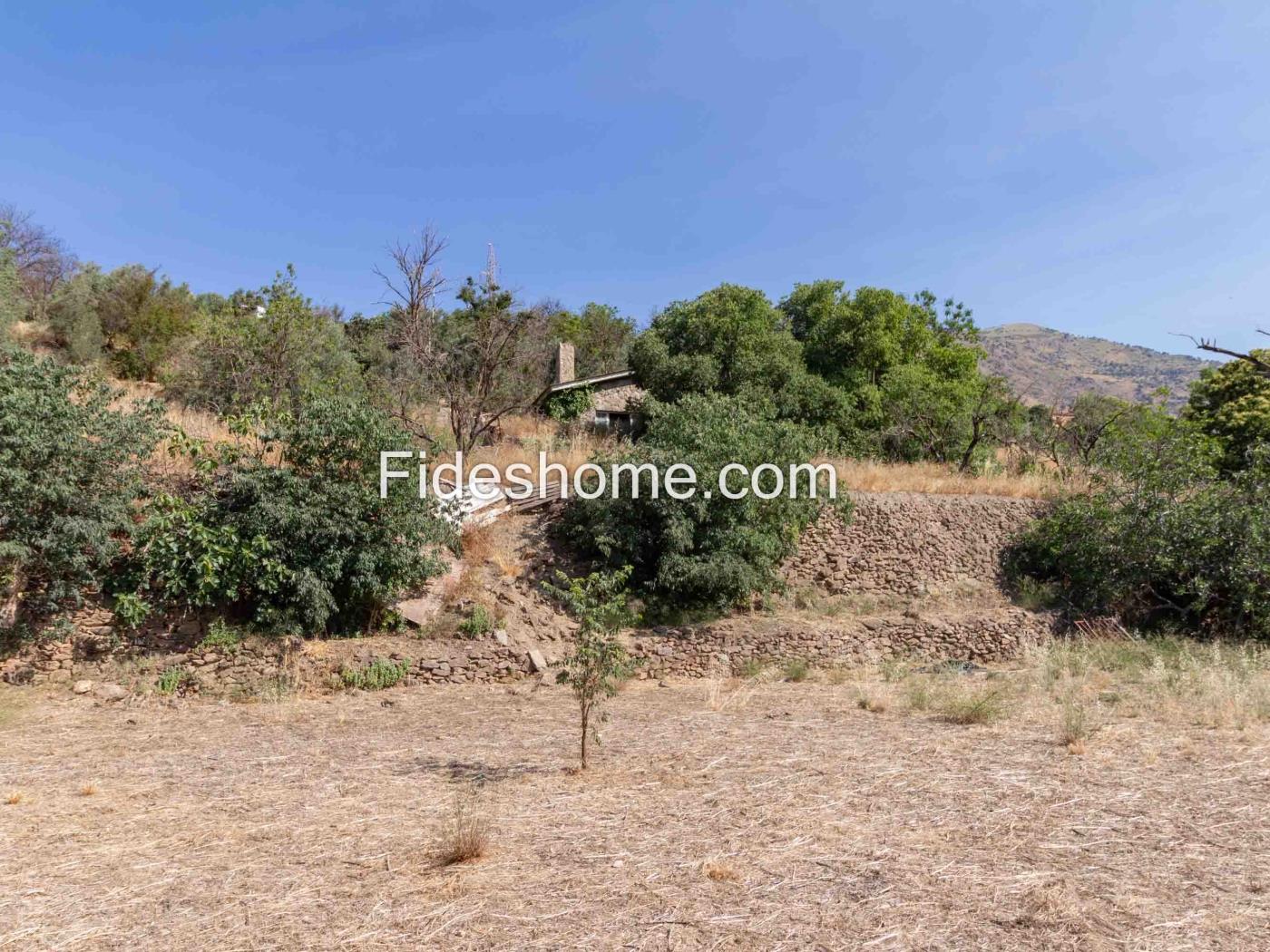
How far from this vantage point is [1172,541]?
1324 cm

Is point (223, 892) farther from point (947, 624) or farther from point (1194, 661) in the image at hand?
point (947, 624)

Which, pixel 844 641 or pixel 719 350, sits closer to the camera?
pixel 844 641

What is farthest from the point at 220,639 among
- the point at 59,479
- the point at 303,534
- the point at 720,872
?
the point at 720,872

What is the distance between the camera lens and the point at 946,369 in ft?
80.1

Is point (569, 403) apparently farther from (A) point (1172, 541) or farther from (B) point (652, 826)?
(B) point (652, 826)

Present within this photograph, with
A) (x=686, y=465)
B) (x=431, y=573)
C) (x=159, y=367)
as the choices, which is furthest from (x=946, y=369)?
(x=159, y=367)

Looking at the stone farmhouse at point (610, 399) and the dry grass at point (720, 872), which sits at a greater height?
the stone farmhouse at point (610, 399)

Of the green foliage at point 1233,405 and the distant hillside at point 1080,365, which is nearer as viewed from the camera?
the green foliage at point 1233,405

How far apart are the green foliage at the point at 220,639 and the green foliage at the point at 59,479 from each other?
1.47m

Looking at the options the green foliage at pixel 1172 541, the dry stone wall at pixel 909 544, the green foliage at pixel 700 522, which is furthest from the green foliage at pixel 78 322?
the green foliage at pixel 1172 541

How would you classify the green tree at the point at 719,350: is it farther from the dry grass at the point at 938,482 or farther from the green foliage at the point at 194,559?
the green foliage at the point at 194,559

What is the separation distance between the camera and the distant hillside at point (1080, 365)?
81125mm

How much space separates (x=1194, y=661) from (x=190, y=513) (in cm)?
1269

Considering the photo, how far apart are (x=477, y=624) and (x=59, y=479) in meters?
5.30
